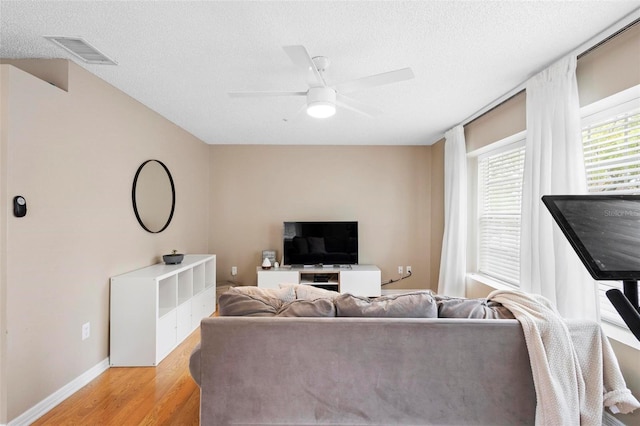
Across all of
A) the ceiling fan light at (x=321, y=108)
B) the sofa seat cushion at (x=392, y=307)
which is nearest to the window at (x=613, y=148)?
the sofa seat cushion at (x=392, y=307)

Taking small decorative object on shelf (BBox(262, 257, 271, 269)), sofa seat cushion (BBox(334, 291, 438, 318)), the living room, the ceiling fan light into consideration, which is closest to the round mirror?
the living room

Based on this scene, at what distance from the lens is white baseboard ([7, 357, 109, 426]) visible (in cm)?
195

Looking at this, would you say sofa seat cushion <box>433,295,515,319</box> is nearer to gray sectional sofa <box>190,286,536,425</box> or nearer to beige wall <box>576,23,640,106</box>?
gray sectional sofa <box>190,286,536,425</box>

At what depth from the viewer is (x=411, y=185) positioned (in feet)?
16.7

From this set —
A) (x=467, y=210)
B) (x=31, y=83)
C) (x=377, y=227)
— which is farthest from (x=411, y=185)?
(x=31, y=83)

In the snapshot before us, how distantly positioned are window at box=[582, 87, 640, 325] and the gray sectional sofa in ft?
3.36

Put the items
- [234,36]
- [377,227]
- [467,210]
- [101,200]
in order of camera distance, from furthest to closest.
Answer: [377,227] → [467,210] → [101,200] → [234,36]

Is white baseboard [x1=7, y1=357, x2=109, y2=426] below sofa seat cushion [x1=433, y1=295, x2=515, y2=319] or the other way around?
below

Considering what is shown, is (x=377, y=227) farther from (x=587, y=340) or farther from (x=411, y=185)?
(x=587, y=340)

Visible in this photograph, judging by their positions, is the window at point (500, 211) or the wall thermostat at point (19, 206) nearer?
the wall thermostat at point (19, 206)

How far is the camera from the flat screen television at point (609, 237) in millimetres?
858

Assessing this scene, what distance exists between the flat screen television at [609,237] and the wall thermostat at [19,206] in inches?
108

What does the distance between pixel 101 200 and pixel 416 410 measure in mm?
2765

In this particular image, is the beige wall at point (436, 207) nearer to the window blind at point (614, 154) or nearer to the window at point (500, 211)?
the window at point (500, 211)
